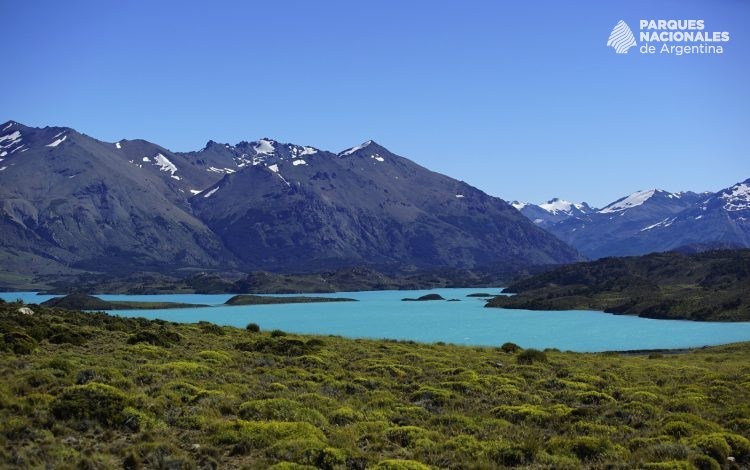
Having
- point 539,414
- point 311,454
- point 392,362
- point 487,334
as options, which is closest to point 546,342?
point 487,334

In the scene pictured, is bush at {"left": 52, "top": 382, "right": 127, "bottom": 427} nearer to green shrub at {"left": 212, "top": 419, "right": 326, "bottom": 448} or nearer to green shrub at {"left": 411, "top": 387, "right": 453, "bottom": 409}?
green shrub at {"left": 212, "top": 419, "right": 326, "bottom": 448}

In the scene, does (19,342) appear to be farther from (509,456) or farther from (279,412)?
(509,456)

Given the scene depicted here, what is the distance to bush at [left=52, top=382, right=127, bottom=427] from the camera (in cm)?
1947

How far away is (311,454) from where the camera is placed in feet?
57.3

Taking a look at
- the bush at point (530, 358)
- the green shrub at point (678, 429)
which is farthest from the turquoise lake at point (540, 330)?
the green shrub at point (678, 429)

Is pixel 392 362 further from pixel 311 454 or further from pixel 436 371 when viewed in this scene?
pixel 311 454

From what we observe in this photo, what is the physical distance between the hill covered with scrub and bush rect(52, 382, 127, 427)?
0.05 m

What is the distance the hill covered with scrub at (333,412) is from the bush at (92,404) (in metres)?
0.05

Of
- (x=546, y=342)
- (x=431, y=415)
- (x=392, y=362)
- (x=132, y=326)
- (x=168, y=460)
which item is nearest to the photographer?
(x=168, y=460)

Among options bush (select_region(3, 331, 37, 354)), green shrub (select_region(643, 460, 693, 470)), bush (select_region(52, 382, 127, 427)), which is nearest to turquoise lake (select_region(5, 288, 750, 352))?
bush (select_region(3, 331, 37, 354))

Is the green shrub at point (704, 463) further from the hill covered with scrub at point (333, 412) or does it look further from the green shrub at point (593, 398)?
the green shrub at point (593, 398)

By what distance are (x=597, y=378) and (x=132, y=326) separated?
34502mm

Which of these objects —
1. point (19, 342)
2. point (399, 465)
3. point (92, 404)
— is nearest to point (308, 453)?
point (399, 465)

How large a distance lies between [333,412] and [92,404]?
8033 millimetres
